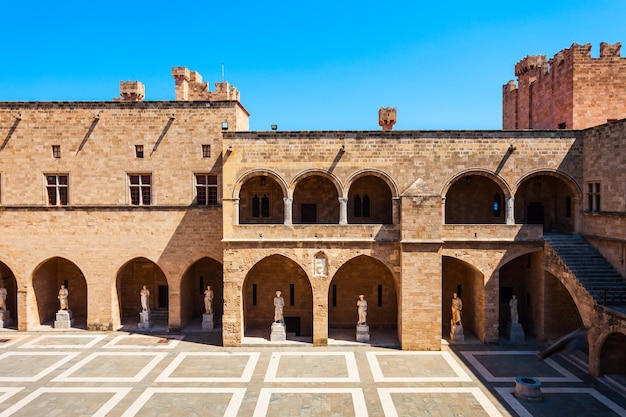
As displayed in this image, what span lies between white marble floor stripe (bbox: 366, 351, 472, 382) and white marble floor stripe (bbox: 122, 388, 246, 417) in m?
5.59

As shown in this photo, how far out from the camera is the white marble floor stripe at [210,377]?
16992mm

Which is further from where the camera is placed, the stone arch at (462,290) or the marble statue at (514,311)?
the stone arch at (462,290)

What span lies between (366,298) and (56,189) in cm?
1844

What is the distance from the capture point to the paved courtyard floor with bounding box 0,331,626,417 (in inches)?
577

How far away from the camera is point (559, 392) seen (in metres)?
15.8

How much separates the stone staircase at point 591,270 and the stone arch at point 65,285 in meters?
26.2

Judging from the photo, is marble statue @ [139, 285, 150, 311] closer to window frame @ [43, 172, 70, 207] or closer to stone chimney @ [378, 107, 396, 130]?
window frame @ [43, 172, 70, 207]

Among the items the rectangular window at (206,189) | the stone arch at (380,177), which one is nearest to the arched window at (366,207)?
the stone arch at (380,177)

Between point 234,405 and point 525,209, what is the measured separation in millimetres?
18264

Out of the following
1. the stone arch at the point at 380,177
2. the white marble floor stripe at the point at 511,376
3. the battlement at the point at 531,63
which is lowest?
the white marble floor stripe at the point at 511,376

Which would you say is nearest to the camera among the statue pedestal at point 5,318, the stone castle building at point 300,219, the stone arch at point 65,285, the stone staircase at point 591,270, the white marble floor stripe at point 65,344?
the stone staircase at point 591,270

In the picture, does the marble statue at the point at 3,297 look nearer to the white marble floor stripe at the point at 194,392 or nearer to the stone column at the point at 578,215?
the white marble floor stripe at the point at 194,392

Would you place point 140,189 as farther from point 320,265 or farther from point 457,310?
point 457,310

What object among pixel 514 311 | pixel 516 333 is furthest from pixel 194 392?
pixel 514 311
